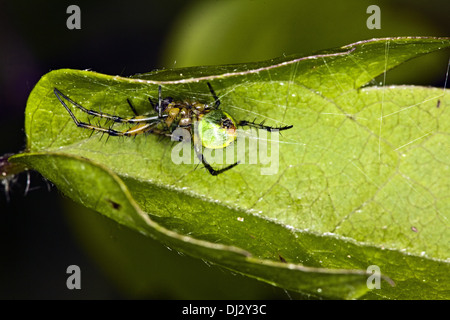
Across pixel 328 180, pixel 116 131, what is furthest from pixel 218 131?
pixel 328 180

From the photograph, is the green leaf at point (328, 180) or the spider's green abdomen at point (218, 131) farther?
the spider's green abdomen at point (218, 131)

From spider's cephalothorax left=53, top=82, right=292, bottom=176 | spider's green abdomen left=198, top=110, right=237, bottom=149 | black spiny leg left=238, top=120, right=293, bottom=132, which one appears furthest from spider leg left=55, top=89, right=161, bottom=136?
black spiny leg left=238, top=120, right=293, bottom=132

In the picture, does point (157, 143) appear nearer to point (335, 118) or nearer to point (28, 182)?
point (335, 118)

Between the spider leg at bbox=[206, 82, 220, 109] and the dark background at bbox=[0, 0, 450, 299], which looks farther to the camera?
the dark background at bbox=[0, 0, 450, 299]

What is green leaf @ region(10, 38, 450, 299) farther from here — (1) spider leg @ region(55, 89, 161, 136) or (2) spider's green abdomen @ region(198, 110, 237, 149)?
(2) spider's green abdomen @ region(198, 110, 237, 149)

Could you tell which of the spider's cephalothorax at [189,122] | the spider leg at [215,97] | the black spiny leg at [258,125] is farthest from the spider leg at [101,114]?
the black spiny leg at [258,125]

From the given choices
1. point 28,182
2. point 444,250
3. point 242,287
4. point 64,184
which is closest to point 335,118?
point 444,250

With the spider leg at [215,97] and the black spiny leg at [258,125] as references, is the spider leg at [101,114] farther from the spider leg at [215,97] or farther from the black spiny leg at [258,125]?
the black spiny leg at [258,125]

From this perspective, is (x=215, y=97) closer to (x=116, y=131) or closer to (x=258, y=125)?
(x=258, y=125)
